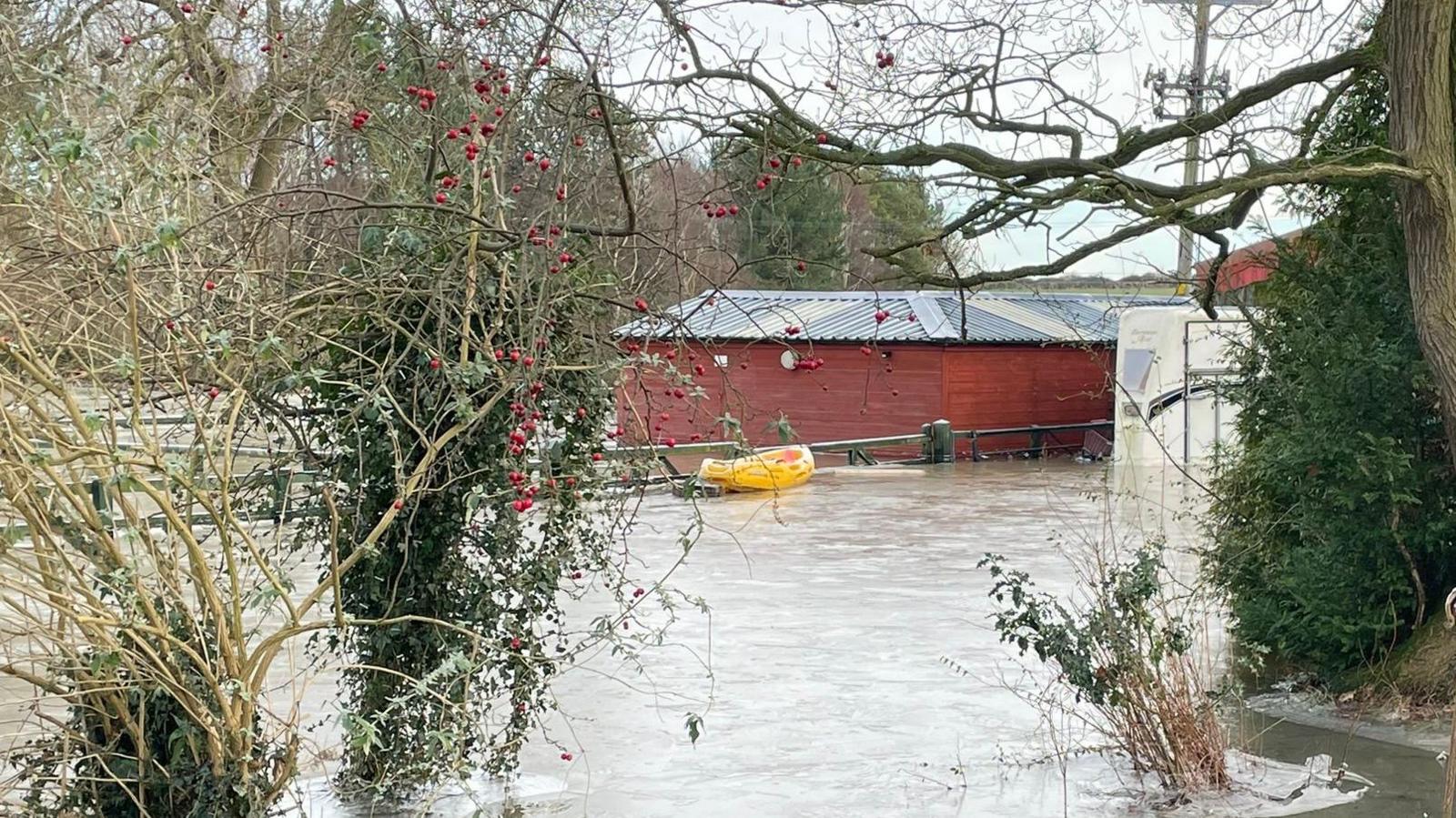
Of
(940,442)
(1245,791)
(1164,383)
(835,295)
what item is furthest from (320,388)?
(835,295)

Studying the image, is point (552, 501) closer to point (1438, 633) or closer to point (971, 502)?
point (1438, 633)

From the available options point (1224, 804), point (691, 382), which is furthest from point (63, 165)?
point (1224, 804)

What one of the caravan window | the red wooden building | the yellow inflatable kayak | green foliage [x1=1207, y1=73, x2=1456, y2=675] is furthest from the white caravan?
green foliage [x1=1207, y1=73, x2=1456, y2=675]

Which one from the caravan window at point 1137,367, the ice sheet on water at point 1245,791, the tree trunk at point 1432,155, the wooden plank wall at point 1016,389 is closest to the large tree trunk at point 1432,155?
the tree trunk at point 1432,155

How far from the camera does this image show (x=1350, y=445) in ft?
32.0

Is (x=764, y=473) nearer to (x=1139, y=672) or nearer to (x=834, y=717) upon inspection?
(x=834, y=717)

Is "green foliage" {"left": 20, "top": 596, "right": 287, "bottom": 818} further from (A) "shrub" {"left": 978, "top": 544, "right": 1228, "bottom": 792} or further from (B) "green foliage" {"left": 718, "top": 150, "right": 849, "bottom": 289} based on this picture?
(A) "shrub" {"left": 978, "top": 544, "right": 1228, "bottom": 792}

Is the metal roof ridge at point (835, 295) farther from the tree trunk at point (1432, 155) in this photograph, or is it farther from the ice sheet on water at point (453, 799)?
the ice sheet on water at point (453, 799)

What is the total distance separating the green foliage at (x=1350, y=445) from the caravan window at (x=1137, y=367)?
58.3 ft

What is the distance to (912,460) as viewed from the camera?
1216 inches

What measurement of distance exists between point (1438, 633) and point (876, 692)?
11.6 feet

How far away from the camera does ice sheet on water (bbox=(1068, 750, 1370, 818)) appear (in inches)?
299

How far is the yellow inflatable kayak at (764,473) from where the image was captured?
2483 centimetres

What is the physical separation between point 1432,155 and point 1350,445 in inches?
72.9
